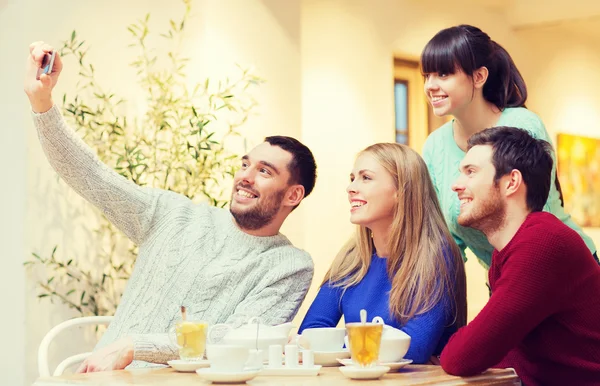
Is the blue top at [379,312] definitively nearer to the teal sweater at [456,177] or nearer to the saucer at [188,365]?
the teal sweater at [456,177]

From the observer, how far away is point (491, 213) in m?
2.18

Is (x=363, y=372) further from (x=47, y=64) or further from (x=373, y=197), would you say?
(x=47, y=64)

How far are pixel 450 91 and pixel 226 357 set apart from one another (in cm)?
138

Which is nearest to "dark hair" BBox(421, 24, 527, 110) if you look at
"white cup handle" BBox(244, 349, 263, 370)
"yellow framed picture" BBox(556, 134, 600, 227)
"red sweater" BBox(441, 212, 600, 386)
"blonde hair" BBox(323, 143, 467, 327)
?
"blonde hair" BBox(323, 143, 467, 327)

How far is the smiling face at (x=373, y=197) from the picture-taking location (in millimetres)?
2555

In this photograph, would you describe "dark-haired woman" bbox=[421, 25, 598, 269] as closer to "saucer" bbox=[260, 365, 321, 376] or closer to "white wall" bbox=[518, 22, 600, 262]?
"saucer" bbox=[260, 365, 321, 376]

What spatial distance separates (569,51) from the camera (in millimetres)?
8008

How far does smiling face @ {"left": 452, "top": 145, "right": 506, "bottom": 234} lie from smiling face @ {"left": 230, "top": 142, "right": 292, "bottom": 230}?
0.75 metres

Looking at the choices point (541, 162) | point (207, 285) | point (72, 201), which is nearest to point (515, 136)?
point (541, 162)

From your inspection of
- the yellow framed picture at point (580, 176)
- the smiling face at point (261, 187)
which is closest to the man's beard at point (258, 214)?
the smiling face at point (261, 187)

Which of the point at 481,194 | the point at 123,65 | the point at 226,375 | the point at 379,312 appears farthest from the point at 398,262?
the point at 123,65

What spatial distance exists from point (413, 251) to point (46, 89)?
113cm

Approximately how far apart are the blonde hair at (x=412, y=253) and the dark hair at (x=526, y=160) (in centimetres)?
35

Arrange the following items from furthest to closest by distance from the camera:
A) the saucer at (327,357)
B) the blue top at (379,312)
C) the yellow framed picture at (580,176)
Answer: the yellow framed picture at (580,176) < the blue top at (379,312) < the saucer at (327,357)
